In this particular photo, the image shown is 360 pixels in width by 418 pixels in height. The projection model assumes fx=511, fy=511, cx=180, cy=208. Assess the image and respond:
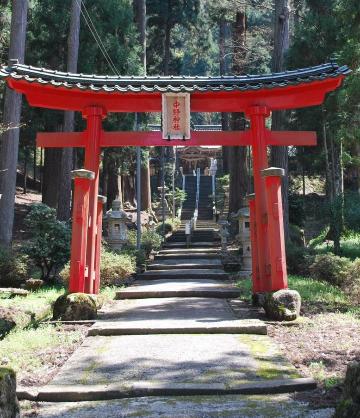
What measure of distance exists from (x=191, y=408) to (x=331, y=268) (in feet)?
25.0

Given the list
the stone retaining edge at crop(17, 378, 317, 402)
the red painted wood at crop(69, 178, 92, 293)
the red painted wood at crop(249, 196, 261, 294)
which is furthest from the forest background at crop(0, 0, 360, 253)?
the stone retaining edge at crop(17, 378, 317, 402)

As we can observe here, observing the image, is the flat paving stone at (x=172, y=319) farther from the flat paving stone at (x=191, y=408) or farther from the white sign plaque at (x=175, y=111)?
the white sign plaque at (x=175, y=111)

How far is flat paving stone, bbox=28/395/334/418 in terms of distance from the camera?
3799 millimetres

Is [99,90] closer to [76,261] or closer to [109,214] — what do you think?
[76,261]

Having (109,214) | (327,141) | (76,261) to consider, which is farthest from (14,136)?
(327,141)

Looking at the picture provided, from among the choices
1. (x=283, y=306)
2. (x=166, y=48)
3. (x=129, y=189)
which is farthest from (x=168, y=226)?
(x=283, y=306)

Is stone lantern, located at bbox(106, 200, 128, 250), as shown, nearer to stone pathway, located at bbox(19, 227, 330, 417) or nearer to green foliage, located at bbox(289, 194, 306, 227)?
stone pathway, located at bbox(19, 227, 330, 417)

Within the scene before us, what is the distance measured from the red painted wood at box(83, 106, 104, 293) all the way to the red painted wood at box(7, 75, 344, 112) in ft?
0.69

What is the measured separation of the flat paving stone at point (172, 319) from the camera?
6777 millimetres

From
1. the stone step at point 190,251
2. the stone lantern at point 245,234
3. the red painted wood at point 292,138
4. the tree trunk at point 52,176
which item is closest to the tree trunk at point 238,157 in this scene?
the stone step at point 190,251

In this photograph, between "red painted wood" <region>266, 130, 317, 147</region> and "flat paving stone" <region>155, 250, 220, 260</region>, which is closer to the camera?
"red painted wood" <region>266, 130, 317, 147</region>

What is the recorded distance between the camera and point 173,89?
8727 millimetres

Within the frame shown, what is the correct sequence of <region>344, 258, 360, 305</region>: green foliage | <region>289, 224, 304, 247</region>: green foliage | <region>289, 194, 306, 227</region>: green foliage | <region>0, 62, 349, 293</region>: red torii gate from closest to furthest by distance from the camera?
<region>0, 62, 349, 293</region>: red torii gate, <region>344, 258, 360, 305</region>: green foliage, <region>289, 224, 304, 247</region>: green foliage, <region>289, 194, 306, 227</region>: green foliage

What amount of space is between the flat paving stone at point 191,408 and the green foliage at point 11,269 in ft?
25.8
